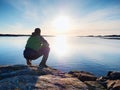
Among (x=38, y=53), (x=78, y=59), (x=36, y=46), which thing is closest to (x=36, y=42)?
(x=36, y=46)

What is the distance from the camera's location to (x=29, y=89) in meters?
7.82

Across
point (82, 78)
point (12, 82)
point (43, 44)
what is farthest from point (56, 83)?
point (43, 44)

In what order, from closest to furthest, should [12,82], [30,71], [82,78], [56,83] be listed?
[12,82] → [56,83] → [30,71] → [82,78]

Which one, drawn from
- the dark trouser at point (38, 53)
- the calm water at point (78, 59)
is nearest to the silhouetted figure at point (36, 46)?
the dark trouser at point (38, 53)

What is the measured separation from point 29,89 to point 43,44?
6101 millimetres

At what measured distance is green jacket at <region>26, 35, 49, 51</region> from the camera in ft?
44.4

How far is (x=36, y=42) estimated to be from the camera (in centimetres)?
1357

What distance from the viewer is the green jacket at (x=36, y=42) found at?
13547mm

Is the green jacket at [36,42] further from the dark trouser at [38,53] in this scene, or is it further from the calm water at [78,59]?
the calm water at [78,59]

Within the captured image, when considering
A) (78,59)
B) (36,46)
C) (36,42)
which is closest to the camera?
(36,42)

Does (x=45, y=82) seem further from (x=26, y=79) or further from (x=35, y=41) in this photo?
(x=35, y=41)

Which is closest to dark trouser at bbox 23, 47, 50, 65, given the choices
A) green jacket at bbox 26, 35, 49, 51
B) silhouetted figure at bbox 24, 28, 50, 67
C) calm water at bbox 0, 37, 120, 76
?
silhouetted figure at bbox 24, 28, 50, 67

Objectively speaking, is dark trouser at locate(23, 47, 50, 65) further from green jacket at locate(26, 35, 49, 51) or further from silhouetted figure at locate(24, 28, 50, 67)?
green jacket at locate(26, 35, 49, 51)

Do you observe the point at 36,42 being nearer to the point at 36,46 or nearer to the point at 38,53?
the point at 36,46
